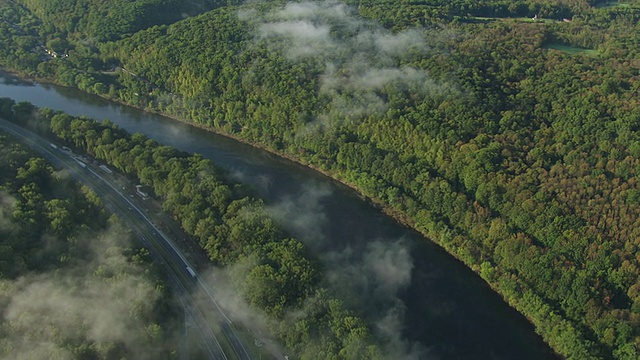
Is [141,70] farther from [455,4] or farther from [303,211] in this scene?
[455,4]

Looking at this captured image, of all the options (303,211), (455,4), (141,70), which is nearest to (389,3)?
(455,4)

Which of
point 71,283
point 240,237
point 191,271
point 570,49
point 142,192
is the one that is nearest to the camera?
point 71,283

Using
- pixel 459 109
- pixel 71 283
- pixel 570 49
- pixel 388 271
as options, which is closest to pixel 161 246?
pixel 71 283

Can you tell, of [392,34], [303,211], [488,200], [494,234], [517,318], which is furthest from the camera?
[392,34]

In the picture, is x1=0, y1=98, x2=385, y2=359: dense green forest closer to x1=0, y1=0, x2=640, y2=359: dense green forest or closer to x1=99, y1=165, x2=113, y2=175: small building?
x1=99, y1=165, x2=113, y2=175: small building

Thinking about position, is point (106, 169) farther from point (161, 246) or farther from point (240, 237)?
point (240, 237)

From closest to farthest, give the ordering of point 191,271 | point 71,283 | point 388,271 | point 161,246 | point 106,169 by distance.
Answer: point 71,283 < point 191,271 < point 161,246 < point 388,271 < point 106,169

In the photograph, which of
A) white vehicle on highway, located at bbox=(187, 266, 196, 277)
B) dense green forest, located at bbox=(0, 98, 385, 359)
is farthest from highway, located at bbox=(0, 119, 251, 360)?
dense green forest, located at bbox=(0, 98, 385, 359)
